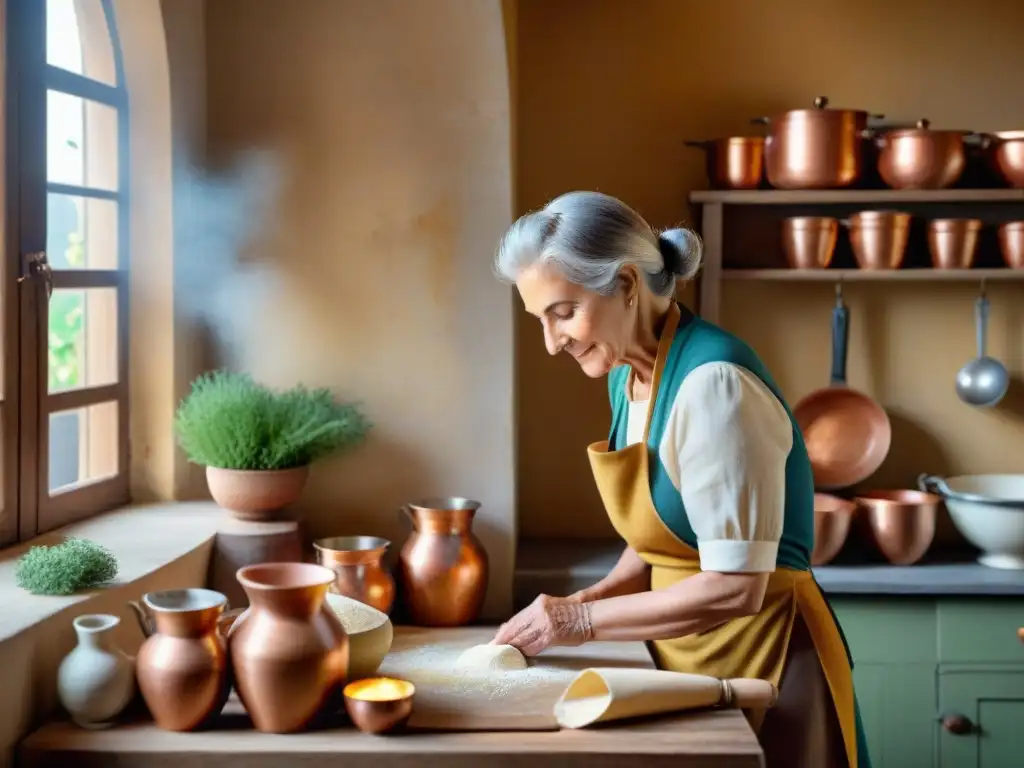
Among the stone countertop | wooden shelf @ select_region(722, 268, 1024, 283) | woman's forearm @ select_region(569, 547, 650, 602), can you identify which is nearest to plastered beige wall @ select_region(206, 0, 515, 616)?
the stone countertop

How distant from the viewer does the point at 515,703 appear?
69.0 inches

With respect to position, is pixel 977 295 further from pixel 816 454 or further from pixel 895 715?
pixel 895 715

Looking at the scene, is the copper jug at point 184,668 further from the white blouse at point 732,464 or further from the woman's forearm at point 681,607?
the white blouse at point 732,464

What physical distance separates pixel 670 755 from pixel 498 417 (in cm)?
122

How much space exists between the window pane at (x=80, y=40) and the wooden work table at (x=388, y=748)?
132cm

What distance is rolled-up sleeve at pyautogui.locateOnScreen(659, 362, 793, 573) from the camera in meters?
1.70

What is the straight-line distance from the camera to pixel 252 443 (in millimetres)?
2393

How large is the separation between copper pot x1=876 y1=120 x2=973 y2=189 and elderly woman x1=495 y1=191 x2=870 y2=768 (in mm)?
1313

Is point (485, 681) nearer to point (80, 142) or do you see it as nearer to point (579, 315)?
point (579, 315)

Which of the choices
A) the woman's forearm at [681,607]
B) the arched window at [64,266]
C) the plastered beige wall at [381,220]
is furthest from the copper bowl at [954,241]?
the arched window at [64,266]

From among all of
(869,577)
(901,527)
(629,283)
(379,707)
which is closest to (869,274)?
(901,527)

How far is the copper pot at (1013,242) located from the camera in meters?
2.98

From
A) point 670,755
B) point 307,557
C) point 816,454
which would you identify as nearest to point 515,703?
point 670,755

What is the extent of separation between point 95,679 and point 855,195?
2176 millimetres
